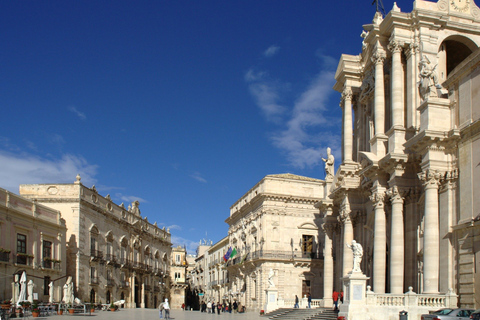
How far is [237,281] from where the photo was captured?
56.3 m

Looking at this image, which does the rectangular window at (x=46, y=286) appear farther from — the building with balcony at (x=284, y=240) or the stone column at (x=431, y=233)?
the stone column at (x=431, y=233)

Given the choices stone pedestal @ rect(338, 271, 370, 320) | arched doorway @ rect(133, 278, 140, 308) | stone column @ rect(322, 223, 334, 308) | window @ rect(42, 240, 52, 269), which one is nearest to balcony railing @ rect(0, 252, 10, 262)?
window @ rect(42, 240, 52, 269)

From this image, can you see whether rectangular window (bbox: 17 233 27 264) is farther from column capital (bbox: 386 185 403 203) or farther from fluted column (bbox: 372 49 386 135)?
column capital (bbox: 386 185 403 203)

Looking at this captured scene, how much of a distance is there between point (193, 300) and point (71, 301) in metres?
46.6

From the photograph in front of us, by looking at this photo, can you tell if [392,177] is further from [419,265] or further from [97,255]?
[97,255]

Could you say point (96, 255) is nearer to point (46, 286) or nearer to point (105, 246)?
point (105, 246)

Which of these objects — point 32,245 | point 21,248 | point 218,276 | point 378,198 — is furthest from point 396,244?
point 218,276

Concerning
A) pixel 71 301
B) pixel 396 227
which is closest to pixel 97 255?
pixel 71 301

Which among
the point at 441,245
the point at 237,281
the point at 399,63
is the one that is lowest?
the point at 237,281

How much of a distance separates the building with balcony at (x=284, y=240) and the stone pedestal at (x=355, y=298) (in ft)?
74.2

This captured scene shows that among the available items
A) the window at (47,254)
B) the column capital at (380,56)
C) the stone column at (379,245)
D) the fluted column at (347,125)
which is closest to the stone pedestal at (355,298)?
the stone column at (379,245)

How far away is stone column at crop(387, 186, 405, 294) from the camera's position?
2464 centimetres

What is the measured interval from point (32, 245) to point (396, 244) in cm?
2322

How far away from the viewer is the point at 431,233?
74.6 feet
